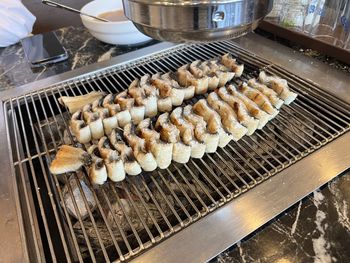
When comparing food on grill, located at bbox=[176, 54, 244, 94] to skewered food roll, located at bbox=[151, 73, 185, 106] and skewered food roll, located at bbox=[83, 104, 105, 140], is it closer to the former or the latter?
skewered food roll, located at bbox=[151, 73, 185, 106]

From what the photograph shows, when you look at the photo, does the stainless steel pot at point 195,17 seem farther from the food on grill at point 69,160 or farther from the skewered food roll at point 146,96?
the food on grill at point 69,160

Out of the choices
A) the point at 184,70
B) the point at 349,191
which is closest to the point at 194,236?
the point at 349,191

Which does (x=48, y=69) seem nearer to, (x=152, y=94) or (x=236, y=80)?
(x=152, y=94)

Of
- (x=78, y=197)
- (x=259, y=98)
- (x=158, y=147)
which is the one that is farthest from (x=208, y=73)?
(x=78, y=197)

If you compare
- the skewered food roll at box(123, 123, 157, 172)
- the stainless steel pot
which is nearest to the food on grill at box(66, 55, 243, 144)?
the skewered food roll at box(123, 123, 157, 172)

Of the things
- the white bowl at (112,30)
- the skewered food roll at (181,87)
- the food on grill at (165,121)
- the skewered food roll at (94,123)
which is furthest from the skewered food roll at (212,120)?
the white bowl at (112,30)

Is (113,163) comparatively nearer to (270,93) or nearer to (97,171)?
(97,171)
